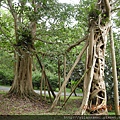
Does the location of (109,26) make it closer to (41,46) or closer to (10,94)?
(41,46)

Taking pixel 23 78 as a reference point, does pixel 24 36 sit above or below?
above

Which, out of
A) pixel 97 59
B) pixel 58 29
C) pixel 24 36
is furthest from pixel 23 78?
pixel 97 59

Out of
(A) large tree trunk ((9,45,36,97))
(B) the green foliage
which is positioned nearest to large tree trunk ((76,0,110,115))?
(B) the green foliage

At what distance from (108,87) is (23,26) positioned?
415 centimetres

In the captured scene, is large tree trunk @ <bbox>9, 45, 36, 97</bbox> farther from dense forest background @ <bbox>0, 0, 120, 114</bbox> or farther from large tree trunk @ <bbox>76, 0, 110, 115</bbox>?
large tree trunk @ <bbox>76, 0, 110, 115</bbox>

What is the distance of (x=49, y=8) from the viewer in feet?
20.0

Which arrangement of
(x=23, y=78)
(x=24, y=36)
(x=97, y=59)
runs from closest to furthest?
(x=97, y=59) → (x=24, y=36) → (x=23, y=78)

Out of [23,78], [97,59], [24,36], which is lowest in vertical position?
[23,78]

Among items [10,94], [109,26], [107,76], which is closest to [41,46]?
[10,94]

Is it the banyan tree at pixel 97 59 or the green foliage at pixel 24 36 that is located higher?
the green foliage at pixel 24 36

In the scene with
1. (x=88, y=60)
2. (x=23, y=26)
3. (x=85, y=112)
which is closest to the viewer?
(x=85, y=112)

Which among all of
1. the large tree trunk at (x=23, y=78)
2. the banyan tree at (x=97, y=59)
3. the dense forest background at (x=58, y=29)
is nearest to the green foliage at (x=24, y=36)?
the dense forest background at (x=58, y=29)

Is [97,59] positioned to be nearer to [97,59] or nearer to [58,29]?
[97,59]

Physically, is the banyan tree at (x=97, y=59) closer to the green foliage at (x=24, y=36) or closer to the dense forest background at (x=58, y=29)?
the dense forest background at (x=58, y=29)
